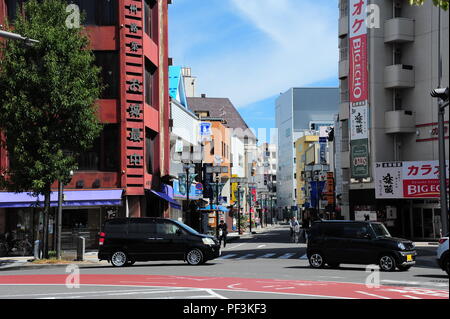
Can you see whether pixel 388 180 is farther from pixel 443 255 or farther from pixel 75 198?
pixel 443 255

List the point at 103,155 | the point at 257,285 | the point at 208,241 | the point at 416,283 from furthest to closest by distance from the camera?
the point at 103,155, the point at 208,241, the point at 416,283, the point at 257,285

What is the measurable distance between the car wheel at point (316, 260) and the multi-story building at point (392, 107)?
Result: 2605 centimetres

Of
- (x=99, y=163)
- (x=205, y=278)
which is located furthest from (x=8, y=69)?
(x=205, y=278)

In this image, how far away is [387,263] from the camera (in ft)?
79.8

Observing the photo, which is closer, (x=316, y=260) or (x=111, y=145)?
(x=316, y=260)

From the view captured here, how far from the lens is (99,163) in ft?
135

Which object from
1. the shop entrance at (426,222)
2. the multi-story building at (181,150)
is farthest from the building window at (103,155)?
the shop entrance at (426,222)

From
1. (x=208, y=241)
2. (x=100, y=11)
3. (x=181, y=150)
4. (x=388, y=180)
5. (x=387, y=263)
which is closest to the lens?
(x=387, y=263)

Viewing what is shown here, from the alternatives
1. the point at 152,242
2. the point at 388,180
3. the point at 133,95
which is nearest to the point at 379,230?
the point at 152,242

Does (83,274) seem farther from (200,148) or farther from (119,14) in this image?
(200,148)

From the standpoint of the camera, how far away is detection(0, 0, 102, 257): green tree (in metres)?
30.7

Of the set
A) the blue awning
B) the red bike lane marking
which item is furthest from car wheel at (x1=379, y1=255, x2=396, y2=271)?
the blue awning

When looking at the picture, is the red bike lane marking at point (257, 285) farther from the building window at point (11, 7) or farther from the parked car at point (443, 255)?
the building window at point (11, 7)

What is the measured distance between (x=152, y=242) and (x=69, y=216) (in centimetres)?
1400
